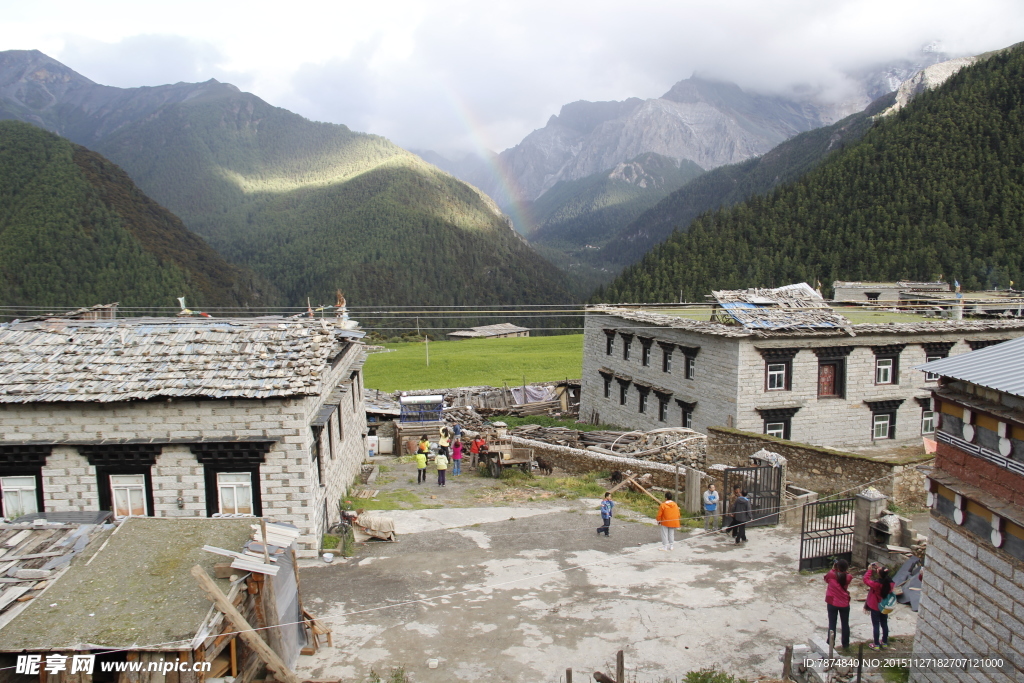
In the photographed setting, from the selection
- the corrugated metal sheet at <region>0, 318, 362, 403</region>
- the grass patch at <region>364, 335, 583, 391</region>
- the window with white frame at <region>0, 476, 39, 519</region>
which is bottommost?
the grass patch at <region>364, 335, 583, 391</region>

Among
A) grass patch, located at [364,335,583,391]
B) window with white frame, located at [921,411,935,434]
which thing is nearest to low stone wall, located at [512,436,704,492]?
window with white frame, located at [921,411,935,434]

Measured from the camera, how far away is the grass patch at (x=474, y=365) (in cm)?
5812

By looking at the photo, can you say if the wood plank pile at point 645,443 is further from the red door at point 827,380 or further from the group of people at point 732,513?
the group of people at point 732,513

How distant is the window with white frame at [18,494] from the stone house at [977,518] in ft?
62.7

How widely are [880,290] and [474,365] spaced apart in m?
36.0

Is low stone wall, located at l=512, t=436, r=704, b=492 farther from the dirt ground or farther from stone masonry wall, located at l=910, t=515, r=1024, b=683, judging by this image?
stone masonry wall, located at l=910, t=515, r=1024, b=683

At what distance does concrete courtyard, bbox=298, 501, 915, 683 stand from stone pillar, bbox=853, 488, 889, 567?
114cm

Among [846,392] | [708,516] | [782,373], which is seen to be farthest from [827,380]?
[708,516]

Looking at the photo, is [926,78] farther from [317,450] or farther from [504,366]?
[317,450]

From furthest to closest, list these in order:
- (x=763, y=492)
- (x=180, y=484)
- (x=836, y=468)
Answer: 1. (x=836, y=468)
2. (x=763, y=492)
3. (x=180, y=484)

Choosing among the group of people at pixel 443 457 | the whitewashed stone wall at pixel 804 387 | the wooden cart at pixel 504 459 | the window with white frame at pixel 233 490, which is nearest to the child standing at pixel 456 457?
the group of people at pixel 443 457

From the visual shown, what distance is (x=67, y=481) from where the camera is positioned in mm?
16969

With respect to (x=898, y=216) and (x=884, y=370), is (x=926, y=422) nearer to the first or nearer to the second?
(x=884, y=370)

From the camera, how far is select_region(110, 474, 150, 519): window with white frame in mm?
16938
